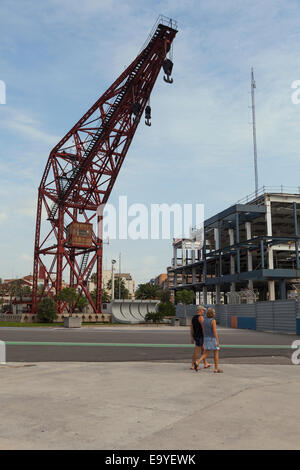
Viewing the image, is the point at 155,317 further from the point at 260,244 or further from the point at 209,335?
the point at 209,335

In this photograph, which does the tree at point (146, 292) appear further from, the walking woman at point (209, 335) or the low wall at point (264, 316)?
the walking woman at point (209, 335)

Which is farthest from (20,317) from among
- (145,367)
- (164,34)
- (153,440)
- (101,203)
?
(153,440)

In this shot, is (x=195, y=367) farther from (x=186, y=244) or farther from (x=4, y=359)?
(x=186, y=244)

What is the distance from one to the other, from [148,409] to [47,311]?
36152 mm

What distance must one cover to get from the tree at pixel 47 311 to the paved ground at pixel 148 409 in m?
31.4

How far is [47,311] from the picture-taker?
132 ft

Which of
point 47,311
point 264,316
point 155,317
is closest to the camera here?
point 264,316

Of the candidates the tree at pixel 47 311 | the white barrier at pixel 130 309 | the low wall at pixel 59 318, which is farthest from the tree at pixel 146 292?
the tree at pixel 47 311

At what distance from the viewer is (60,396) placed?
22.7 ft

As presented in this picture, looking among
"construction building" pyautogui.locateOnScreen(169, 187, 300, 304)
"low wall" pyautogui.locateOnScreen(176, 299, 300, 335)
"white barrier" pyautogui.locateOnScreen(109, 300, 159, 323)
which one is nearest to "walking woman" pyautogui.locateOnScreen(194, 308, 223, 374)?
"low wall" pyautogui.locateOnScreen(176, 299, 300, 335)

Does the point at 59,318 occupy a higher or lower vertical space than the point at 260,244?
lower

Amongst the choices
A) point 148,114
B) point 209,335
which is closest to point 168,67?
point 148,114

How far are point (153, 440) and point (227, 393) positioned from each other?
10.1 ft

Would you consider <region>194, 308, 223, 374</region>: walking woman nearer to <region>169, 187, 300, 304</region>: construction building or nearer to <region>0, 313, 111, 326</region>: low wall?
<region>169, 187, 300, 304</region>: construction building
